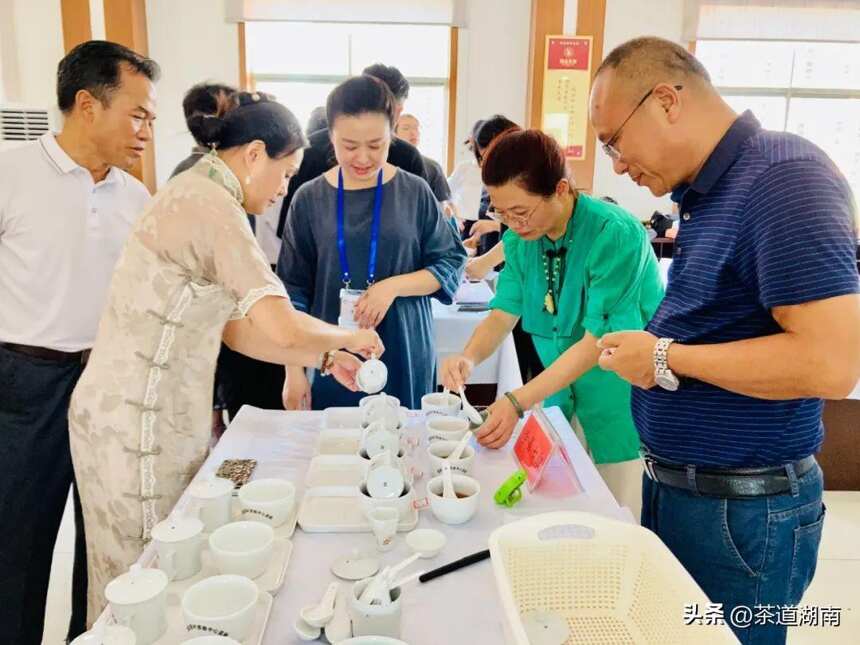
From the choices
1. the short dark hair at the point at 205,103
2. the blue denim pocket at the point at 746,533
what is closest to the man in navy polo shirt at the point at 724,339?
the blue denim pocket at the point at 746,533

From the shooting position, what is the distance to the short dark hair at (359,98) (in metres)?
1.84

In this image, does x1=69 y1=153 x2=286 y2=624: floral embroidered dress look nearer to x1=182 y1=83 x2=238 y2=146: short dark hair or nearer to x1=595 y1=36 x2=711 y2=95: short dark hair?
x1=182 y1=83 x2=238 y2=146: short dark hair

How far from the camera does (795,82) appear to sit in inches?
240

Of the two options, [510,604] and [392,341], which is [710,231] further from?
[392,341]

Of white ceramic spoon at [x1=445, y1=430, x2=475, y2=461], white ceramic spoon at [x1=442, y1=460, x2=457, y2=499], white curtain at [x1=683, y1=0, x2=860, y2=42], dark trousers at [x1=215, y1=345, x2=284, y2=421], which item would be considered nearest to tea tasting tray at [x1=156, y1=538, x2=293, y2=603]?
white ceramic spoon at [x1=442, y1=460, x2=457, y2=499]

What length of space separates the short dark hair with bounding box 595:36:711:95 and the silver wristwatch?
407 millimetres

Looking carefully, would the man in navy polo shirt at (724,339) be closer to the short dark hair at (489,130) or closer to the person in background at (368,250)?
the person in background at (368,250)

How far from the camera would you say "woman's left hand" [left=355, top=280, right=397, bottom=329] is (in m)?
1.87

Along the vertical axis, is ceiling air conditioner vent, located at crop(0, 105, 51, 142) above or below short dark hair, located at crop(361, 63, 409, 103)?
below

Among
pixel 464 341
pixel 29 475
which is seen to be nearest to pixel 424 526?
pixel 29 475

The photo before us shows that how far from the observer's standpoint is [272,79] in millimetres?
5832

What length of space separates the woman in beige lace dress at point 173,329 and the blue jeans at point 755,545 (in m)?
0.80

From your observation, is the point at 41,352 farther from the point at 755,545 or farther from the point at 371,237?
the point at 755,545

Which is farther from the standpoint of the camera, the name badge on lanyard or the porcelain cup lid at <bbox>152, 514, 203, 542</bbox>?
the name badge on lanyard
